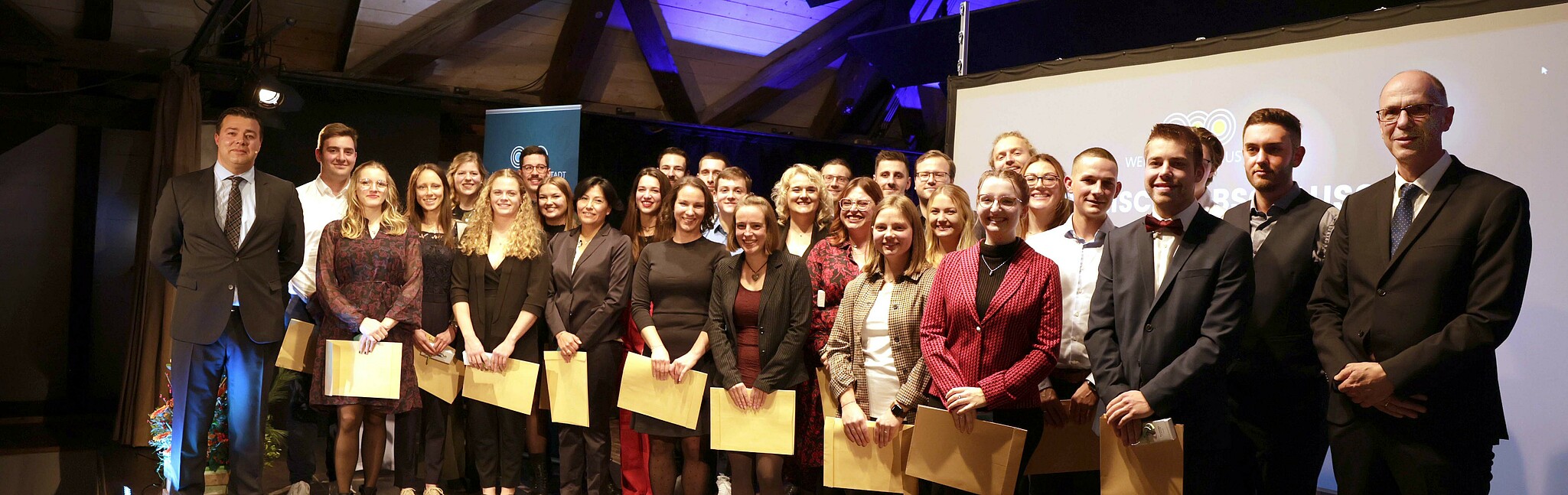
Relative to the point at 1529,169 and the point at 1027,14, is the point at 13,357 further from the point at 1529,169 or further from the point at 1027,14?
the point at 1529,169

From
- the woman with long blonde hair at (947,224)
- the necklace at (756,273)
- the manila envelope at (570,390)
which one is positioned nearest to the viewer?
the woman with long blonde hair at (947,224)

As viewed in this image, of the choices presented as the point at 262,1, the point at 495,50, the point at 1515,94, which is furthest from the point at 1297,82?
the point at 262,1

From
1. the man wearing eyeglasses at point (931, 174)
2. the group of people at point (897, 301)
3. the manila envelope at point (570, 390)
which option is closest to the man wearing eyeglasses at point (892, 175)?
the group of people at point (897, 301)

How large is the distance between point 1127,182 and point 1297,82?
910 millimetres

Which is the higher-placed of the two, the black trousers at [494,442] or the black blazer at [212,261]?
the black blazer at [212,261]

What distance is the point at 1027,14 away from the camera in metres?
6.95

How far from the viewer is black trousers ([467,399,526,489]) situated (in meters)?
4.48

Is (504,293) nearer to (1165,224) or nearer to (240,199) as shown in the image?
(240,199)

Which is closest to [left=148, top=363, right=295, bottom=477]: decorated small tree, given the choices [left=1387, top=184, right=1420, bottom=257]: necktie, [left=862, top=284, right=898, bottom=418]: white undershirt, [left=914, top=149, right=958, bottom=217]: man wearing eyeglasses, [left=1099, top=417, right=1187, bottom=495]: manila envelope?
[left=862, top=284, right=898, bottom=418]: white undershirt

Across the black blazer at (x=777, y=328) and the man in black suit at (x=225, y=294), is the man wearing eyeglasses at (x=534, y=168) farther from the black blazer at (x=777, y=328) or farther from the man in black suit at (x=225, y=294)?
the black blazer at (x=777, y=328)

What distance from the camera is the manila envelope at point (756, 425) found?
381 cm

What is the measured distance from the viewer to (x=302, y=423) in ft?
15.7

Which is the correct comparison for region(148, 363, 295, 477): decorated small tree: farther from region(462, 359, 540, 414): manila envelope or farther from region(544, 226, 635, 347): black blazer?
region(544, 226, 635, 347): black blazer

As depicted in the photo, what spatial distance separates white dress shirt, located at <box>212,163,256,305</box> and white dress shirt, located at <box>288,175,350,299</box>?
0.41m
